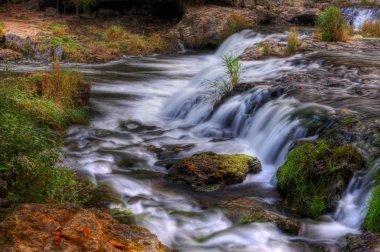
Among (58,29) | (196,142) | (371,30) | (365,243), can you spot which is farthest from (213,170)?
(58,29)

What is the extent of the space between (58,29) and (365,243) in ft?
55.3

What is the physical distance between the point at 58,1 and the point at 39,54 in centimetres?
749

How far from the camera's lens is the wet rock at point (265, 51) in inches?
517

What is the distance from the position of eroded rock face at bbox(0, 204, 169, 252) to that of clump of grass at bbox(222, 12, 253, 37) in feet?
51.2

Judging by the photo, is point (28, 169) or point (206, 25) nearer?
point (28, 169)

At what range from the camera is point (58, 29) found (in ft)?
61.4

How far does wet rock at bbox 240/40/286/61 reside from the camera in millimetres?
13121

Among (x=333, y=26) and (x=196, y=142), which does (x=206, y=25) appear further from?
(x=196, y=142)

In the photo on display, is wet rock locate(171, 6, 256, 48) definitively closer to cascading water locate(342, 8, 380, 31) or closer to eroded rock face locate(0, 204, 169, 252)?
cascading water locate(342, 8, 380, 31)

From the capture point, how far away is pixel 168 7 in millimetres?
23172

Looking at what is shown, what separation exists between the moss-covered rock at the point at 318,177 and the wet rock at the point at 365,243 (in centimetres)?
112

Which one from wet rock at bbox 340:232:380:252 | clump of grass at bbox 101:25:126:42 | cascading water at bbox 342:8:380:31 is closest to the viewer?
wet rock at bbox 340:232:380:252

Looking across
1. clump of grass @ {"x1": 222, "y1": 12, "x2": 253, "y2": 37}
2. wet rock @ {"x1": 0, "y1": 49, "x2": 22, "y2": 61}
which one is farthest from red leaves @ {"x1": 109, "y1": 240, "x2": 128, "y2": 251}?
clump of grass @ {"x1": 222, "y1": 12, "x2": 253, "y2": 37}

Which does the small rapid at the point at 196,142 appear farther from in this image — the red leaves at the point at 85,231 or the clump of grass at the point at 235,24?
the clump of grass at the point at 235,24
